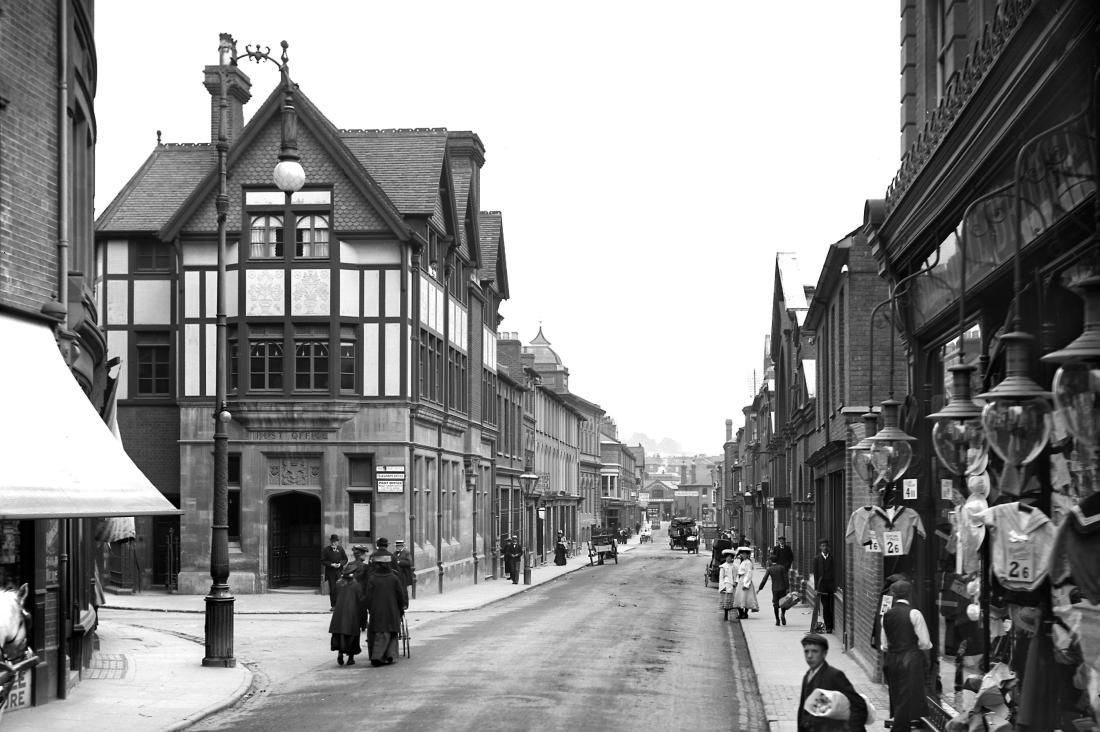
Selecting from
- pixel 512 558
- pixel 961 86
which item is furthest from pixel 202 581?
pixel 961 86

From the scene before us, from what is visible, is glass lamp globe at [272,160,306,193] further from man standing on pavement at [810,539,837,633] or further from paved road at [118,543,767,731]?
man standing on pavement at [810,539,837,633]

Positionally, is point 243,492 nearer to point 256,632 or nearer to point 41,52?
point 256,632

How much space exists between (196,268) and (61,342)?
760 inches

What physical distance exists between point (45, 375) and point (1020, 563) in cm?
1034

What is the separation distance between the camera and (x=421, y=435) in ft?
116

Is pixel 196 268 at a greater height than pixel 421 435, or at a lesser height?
greater

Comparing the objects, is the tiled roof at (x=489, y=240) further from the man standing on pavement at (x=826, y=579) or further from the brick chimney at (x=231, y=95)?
the man standing on pavement at (x=826, y=579)

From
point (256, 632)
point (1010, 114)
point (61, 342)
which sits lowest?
point (256, 632)

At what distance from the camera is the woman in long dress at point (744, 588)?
2923 cm

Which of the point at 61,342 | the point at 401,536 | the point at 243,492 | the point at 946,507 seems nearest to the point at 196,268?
the point at 243,492

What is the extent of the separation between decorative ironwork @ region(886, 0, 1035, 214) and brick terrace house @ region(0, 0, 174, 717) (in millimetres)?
8772

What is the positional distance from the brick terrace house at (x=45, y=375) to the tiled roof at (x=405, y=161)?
699 inches

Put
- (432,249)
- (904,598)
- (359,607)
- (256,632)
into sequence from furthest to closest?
(432,249), (256,632), (359,607), (904,598)

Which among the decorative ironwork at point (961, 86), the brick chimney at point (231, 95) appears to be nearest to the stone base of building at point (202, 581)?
the brick chimney at point (231, 95)
